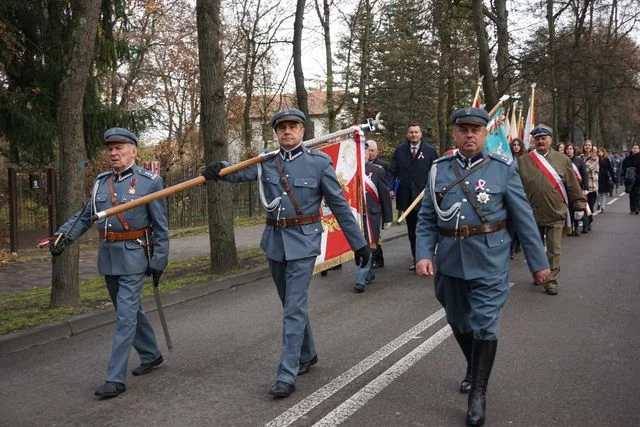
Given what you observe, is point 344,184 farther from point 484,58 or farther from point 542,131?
point 484,58

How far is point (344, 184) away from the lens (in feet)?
25.2

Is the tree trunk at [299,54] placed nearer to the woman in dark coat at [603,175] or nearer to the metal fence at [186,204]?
the metal fence at [186,204]

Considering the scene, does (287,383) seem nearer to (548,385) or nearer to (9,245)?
(548,385)

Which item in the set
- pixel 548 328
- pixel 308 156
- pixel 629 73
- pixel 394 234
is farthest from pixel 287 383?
pixel 629 73

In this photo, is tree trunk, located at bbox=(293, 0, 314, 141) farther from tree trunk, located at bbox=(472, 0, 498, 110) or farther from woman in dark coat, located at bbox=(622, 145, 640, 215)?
woman in dark coat, located at bbox=(622, 145, 640, 215)

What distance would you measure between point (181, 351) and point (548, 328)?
349cm

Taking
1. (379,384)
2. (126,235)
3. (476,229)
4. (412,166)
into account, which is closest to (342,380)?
(379,384)

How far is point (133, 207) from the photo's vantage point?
491cm

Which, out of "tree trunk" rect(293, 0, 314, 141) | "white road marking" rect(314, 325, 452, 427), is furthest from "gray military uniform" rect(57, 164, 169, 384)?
"tree trunk" rect(293, 0, 314, 141)

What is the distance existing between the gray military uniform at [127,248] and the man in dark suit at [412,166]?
5.40m

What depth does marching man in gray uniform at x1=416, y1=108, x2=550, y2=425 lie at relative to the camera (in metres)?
4.15

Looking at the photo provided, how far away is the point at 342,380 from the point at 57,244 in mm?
2356

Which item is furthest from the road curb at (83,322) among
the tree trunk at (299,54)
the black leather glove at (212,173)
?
the tree trunk at (299,54)

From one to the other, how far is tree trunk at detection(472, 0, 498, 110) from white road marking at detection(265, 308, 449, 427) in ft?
45.6
